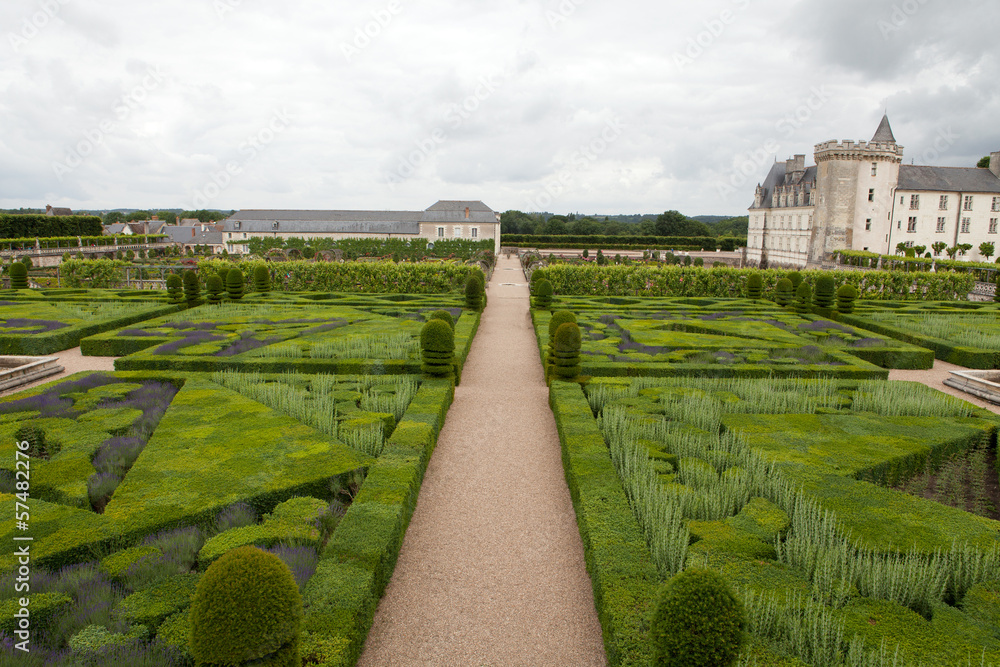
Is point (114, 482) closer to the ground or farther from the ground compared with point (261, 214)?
closer to the ground

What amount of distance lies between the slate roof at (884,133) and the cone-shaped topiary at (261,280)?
46.6 meters

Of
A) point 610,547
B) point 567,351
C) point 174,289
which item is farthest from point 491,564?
point 174,289

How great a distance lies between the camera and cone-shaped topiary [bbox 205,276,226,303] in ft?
57.1

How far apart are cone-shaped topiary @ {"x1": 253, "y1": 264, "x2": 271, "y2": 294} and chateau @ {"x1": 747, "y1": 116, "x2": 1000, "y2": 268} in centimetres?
3737

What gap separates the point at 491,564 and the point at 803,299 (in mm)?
15120

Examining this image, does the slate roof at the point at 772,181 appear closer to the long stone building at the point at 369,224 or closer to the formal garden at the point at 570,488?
the long stone building at the point at 369,224

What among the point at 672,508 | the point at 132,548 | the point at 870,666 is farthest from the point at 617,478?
the point at 132,548

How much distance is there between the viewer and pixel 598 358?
11.0m

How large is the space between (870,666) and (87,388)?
10.2m

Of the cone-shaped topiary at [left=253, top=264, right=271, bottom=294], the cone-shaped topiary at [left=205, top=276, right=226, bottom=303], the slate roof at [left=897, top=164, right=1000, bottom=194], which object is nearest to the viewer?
the cone-shaped topiary at [left=205, top=276, right=226, bottom=303]

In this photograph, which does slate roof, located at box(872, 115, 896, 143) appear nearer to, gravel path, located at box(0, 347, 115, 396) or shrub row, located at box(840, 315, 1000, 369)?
shrub row, located at box(840, 315, 1000, 369)

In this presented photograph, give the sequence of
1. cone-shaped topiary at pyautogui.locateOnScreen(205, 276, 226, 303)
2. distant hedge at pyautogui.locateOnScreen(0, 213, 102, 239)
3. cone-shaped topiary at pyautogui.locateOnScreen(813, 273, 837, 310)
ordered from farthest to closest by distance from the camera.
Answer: distant hedge at pyautogui.locateOnScreen(0, 213, 102, 239)
cone-shaped topiary at pyautogui.locateOnScreen(205, 276, 226, 303)
cone-shaped topiary at pyautogui.locateOnScreen(813, 273, 837, 310)

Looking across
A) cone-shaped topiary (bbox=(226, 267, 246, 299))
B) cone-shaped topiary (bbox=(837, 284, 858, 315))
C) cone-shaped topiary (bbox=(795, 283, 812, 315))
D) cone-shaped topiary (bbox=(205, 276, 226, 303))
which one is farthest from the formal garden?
cone-shaped topiary (bbox=(226, 267, 246, 299))

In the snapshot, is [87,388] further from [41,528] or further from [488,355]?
[488,355]
